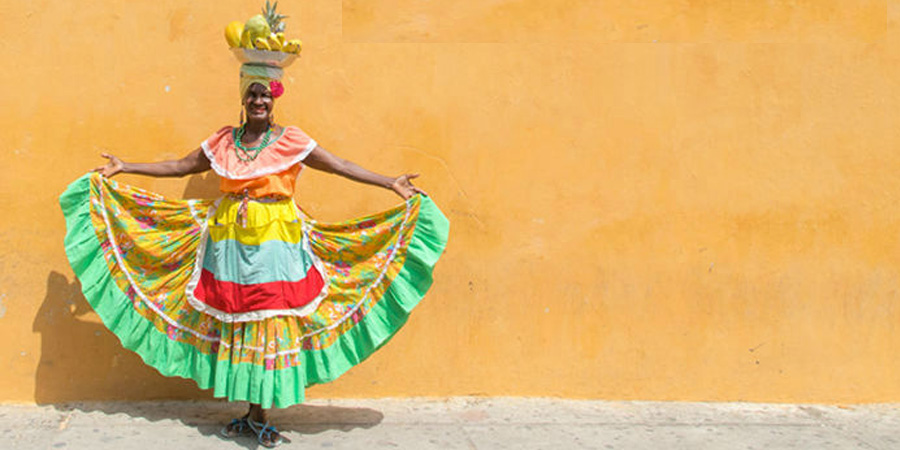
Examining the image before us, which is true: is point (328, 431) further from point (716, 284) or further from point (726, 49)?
point (726, 49)

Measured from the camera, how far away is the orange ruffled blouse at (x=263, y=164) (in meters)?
4.35

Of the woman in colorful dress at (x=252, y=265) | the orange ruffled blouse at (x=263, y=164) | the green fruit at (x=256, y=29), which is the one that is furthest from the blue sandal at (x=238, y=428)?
the green fruit at (x=256, y=29)

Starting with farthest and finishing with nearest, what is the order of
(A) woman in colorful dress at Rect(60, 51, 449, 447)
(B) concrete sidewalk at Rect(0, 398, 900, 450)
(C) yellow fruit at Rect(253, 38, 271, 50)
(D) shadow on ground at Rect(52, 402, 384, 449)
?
(D) shadow on ground at Rect(52, 402, 384, 449)
(B) concrete sidewalk at Rect(0, 398, 900, 450)
(A) woman in colorful dress at Rect(60, 51, 449, 447)
(C) yellow fruit at Rect(253, 38, 271, 50)

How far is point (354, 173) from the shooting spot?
453cm

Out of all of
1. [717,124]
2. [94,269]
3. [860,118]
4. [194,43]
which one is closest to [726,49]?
[717,124]

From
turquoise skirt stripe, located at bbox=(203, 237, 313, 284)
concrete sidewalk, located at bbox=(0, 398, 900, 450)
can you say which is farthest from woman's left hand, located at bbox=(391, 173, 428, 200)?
concrete sidewalk, located at bbox=(0, 398, 900, 450)

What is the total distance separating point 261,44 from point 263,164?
536 millimetres

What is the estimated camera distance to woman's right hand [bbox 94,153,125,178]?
4559mm

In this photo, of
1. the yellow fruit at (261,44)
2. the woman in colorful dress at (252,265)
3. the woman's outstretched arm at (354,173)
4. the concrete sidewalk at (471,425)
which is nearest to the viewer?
the yellow fruit at (261,44)

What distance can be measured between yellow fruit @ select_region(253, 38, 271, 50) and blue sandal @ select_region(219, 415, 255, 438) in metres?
1.75

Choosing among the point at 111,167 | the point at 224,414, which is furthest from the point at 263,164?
the point at 224,414

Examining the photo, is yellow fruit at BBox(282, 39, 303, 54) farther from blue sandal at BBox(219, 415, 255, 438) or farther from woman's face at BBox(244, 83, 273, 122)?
blue sandal at BBox(219, 415, 255, 438)

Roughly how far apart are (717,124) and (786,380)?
4.93ft

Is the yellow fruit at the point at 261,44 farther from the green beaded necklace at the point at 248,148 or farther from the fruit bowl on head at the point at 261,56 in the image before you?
the green beaded necklace at the point at 248,148
